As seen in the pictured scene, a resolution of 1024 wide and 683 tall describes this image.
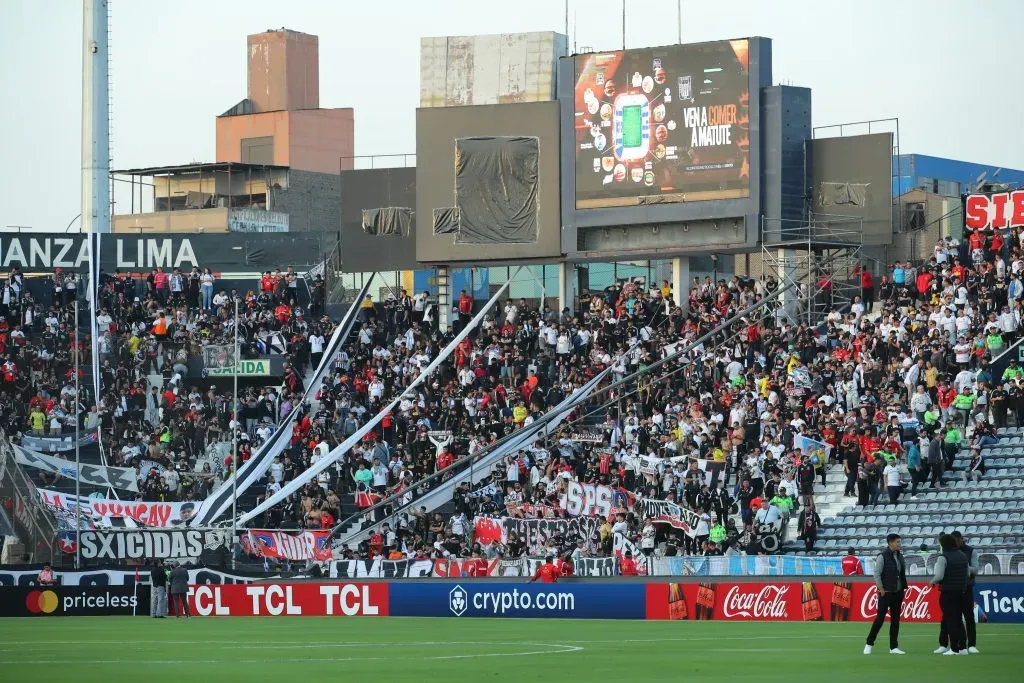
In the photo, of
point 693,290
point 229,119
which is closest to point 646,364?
point 693,290

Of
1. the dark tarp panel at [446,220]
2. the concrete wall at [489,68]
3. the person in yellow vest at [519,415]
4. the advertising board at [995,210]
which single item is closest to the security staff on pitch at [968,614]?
the person in yellow vest at [519,415]

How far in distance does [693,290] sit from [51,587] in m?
20.8

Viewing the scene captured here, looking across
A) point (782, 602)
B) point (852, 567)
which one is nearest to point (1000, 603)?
point (782, 602)

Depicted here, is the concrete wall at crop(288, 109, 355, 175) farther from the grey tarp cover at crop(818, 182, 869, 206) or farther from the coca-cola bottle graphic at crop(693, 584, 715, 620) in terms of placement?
the coca-cola bottle graphic at crop(693, 584, 715, 620)

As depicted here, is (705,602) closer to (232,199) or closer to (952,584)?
(952,584)

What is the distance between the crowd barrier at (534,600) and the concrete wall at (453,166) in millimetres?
17728

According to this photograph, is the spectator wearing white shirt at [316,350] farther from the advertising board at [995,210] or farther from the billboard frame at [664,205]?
the advertising board at [995,210]

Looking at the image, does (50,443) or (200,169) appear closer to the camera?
(50,443)

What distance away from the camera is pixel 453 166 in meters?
55.2

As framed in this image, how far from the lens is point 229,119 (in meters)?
99.4

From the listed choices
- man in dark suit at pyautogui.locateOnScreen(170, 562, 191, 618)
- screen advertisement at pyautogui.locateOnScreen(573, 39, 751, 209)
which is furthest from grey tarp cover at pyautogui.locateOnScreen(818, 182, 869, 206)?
man in dark suit at pyautogui.locateOnScreen(170, 562, 191, 618)

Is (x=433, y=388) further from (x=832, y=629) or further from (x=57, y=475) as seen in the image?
(x=832, y=629)

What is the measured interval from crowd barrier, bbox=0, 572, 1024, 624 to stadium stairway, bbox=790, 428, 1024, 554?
485 cm

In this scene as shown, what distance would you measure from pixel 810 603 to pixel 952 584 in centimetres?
1141
